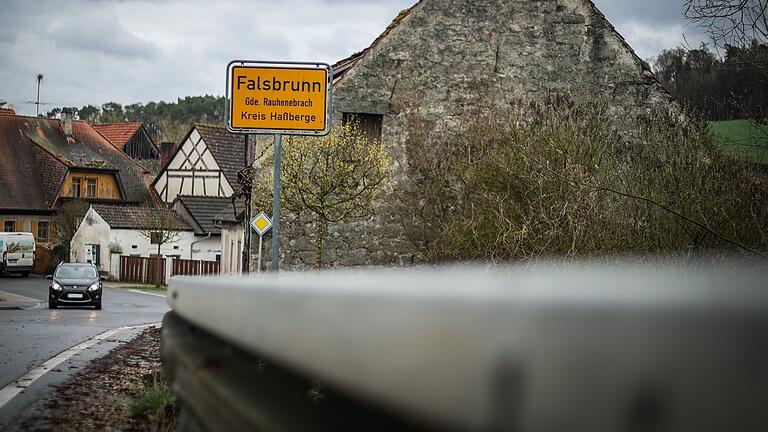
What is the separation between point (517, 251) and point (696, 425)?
1116 centimetres

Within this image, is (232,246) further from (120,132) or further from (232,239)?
(120,132)

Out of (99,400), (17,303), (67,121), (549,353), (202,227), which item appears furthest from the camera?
(67,121)

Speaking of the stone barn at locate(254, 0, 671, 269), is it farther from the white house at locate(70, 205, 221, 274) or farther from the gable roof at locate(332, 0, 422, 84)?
the white house at locate(70, 205, 221, 274)

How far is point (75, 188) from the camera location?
71812 mm

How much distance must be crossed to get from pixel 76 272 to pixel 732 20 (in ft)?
79.5

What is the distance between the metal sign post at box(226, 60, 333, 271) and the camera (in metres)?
13.4

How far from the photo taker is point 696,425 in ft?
2.41

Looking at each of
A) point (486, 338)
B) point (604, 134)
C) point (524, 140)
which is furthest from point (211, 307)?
point (604, 134)

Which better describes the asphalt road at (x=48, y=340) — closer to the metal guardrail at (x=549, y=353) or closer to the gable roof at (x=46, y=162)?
the metal guardrail at (x=549, y=353)

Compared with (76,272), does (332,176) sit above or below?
above

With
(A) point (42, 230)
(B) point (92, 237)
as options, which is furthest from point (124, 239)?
(A) point (42, 230)

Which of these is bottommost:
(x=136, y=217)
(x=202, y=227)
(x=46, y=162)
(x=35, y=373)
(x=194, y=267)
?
(x=194, y=267)

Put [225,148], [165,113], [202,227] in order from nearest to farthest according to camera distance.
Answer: [202,227]
[225,148]
[165,113]

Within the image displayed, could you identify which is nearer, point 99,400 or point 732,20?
point 99,400
